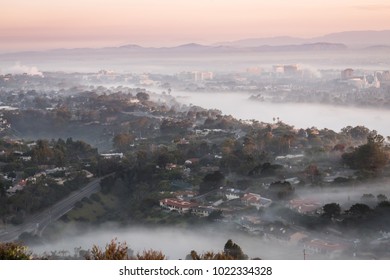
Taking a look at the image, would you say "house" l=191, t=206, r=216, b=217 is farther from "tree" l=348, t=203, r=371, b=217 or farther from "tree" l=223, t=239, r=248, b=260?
"tree" l=348, t=203, r=371, b=217

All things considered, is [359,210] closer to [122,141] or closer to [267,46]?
[267,46]

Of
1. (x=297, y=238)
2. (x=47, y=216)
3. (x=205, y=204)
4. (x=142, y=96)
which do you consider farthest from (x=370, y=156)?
(x=142, y=96)

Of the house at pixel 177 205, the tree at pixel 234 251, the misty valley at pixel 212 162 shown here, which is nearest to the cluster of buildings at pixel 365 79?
the misty valley at pixel 212 162

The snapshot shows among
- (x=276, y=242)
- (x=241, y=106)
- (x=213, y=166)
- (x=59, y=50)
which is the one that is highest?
(x=59, y=50)
